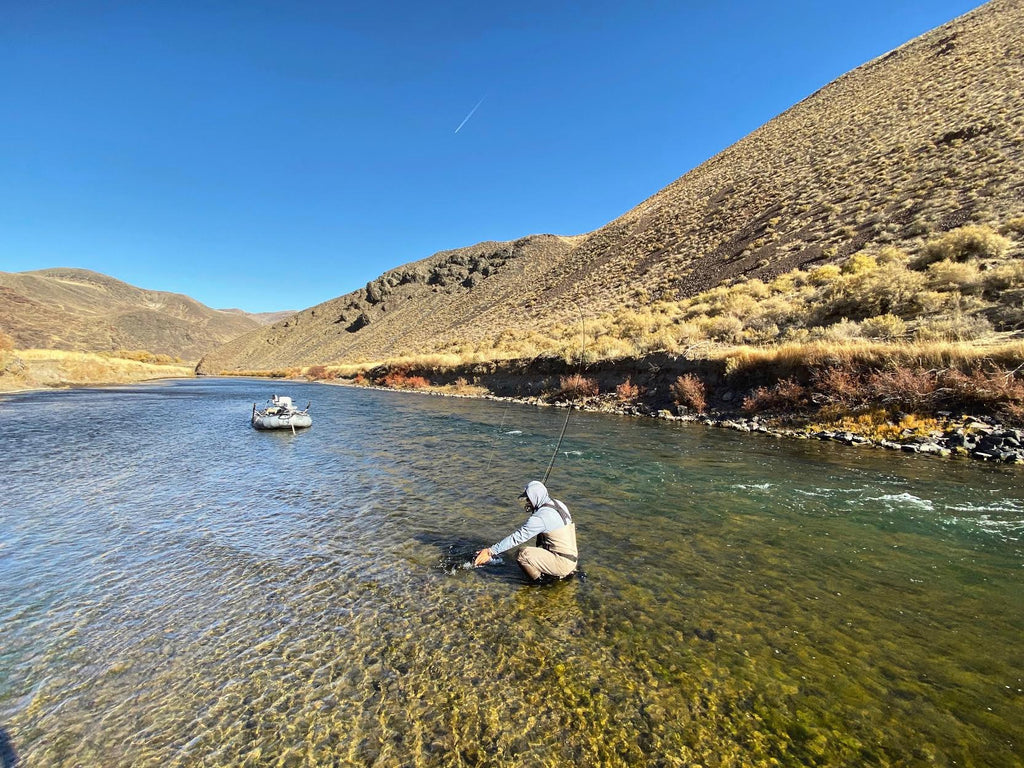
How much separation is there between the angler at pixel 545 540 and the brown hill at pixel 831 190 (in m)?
28.5

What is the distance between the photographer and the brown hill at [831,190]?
28891mm

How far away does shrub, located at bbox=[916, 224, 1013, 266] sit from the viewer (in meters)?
19.3

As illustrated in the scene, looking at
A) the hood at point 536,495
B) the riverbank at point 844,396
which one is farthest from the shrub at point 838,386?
the hood at point 536,495

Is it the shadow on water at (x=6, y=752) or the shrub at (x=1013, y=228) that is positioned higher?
the shrub at (x=1013, y=228)

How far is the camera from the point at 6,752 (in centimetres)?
368

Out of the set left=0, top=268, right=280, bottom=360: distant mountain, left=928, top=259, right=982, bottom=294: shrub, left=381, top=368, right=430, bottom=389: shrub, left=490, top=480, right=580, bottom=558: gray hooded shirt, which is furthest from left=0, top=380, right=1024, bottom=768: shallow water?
left=0, top=268, right=280, bottom=360: distant mountain

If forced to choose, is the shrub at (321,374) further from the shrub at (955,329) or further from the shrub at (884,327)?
the shrub at (955,329)

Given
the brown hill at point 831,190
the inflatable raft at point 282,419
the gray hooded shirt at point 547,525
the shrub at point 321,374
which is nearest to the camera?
the gray hooded shirt at point 547,525

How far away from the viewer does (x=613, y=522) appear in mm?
8773

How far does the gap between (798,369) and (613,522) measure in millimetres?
13041

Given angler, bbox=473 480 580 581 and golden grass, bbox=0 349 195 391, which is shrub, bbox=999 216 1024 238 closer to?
angler, bbox=473 480 580 581

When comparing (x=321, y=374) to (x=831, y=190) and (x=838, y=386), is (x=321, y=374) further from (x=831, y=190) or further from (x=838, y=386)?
(x=838, y=386)

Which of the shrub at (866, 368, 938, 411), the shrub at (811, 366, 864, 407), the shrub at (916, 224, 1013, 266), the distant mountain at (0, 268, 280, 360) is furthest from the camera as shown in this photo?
the distant mountain at (0, 268, 280, 360)

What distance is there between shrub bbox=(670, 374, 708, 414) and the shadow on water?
20561mm
